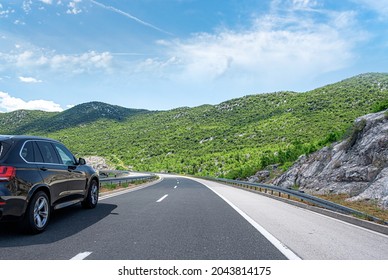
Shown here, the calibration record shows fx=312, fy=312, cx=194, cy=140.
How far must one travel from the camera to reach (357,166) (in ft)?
50.7

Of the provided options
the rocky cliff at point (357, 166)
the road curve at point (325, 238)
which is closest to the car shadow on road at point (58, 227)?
the road curve at point (325, 238)

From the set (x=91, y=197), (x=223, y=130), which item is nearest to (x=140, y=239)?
(x=91, y=197)

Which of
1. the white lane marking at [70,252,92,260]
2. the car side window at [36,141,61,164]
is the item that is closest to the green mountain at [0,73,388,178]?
the car side window at [36,141,61,164]

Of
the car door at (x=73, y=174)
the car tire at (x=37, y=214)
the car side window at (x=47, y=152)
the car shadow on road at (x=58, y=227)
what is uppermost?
the car side window at (x=47, y=152)

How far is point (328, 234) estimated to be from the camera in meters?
6.62

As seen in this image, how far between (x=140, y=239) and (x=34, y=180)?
2348 millimetres

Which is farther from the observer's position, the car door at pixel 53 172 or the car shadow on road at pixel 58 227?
the car door at pixel 53 172

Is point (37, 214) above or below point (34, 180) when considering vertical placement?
below

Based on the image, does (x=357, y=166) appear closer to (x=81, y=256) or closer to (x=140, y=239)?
(x=140, y=239)

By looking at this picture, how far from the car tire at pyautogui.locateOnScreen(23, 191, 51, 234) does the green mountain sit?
20.2 metres

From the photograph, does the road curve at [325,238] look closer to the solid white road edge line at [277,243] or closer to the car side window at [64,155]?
the solid white road edge line at [277,243]

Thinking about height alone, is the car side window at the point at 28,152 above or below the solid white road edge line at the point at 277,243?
above

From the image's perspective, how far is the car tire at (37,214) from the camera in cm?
583
